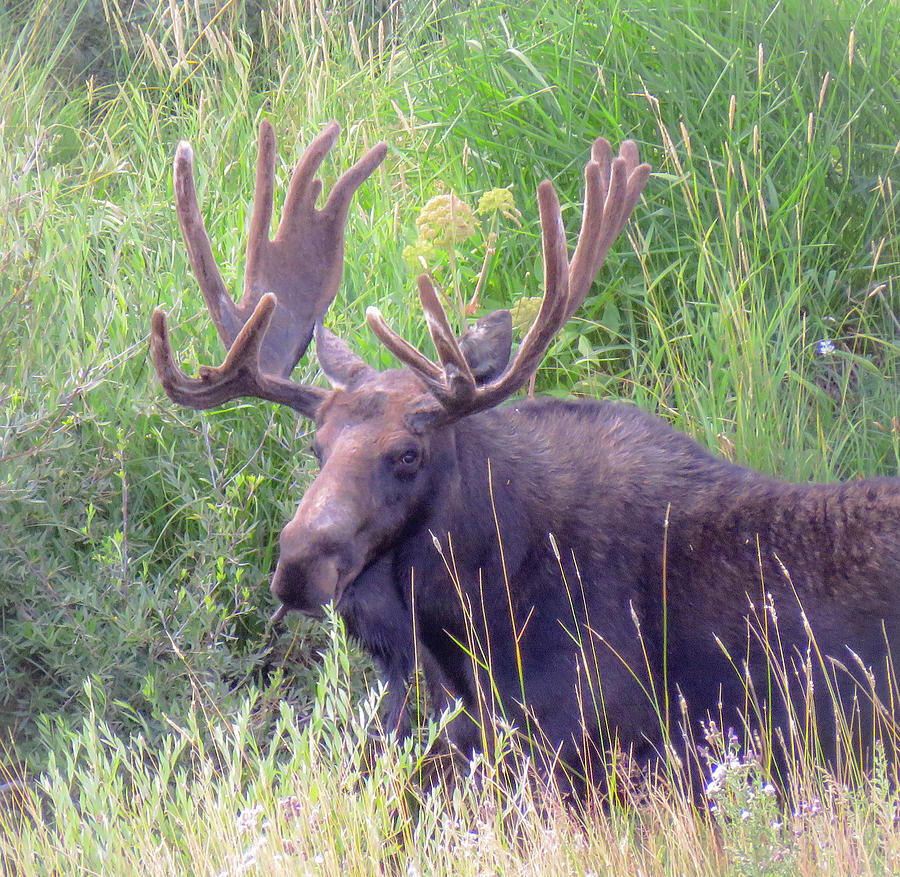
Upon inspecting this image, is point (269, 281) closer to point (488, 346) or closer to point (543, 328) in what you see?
point (488, 346)

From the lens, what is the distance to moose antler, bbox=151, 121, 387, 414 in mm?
3504

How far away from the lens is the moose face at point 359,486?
3072 mm

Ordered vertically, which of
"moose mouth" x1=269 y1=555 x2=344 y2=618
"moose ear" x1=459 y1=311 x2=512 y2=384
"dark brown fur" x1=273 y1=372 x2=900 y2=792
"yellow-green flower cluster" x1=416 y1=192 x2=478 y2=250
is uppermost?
"yellow-green flower cluster" x1=416 y1=192 x2=478 y2=250

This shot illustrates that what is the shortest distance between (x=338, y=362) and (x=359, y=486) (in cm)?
57

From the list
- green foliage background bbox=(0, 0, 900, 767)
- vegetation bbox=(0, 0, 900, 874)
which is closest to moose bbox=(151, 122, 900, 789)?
vegetation bbox=(0, 0, 900, 874)

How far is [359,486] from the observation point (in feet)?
10.4

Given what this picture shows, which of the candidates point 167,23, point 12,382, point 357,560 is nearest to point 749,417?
point 357,560

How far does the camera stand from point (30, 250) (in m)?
4.32

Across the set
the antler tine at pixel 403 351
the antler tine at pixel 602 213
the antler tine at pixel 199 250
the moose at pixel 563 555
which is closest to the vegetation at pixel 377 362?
the moose at pixel 563 555

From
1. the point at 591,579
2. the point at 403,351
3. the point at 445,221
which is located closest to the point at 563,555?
the point at 591,579

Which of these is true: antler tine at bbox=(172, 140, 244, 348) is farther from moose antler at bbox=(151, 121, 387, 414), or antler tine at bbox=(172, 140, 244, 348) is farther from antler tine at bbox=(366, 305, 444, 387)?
antler tine at bbox=(366, 305, 444, 387)

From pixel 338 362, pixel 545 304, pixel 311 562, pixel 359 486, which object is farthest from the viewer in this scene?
pixel 338 362

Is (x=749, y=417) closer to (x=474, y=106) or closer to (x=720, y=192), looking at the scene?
(x=720, y=192)

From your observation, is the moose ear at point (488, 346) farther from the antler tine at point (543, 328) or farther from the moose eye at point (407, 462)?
the moose eye at point (407, 462)
